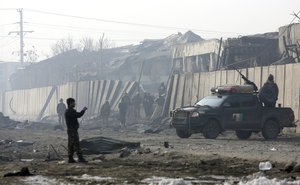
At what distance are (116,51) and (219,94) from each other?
184 ft

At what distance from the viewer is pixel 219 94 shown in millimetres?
23391

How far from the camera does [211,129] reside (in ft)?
73.9

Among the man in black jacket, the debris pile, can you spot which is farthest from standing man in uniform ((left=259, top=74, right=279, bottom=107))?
the man in black jacket

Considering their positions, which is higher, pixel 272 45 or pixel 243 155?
pixel 272 45

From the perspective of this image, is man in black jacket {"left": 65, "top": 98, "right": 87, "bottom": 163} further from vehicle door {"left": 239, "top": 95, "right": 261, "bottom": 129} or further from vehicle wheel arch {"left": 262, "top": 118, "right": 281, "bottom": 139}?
vehicle wheel arch {"left": 262, "top": 118, "right": 281, "bottom": 139}

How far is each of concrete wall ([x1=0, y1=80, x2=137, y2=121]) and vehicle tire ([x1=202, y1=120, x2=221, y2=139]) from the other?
22043 millimetres

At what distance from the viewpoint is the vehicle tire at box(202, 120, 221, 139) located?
22.4m

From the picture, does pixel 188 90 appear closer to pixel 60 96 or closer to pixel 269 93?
pixel 269 93

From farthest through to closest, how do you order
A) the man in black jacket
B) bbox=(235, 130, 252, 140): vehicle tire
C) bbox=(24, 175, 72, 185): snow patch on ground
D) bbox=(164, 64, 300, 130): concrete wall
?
bbox=(164, 64, 300, 130): concrete wall → bbox=(235, 130, 252, 140): vehicle tire → the man in black jacket → bbox=(24, 175, 72, 185): snow patch on ground

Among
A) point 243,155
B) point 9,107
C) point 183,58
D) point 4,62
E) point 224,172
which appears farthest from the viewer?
point 4,62

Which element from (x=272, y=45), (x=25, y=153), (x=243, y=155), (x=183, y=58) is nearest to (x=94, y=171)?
(x=243, y=155)

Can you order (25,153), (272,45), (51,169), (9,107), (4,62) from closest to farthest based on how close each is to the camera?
(51,169) → (25,153) → (272,45) → (9,107) → (4,62)

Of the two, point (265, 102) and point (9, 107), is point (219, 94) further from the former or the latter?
point (9, 107)

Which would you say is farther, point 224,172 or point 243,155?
point 243,155
